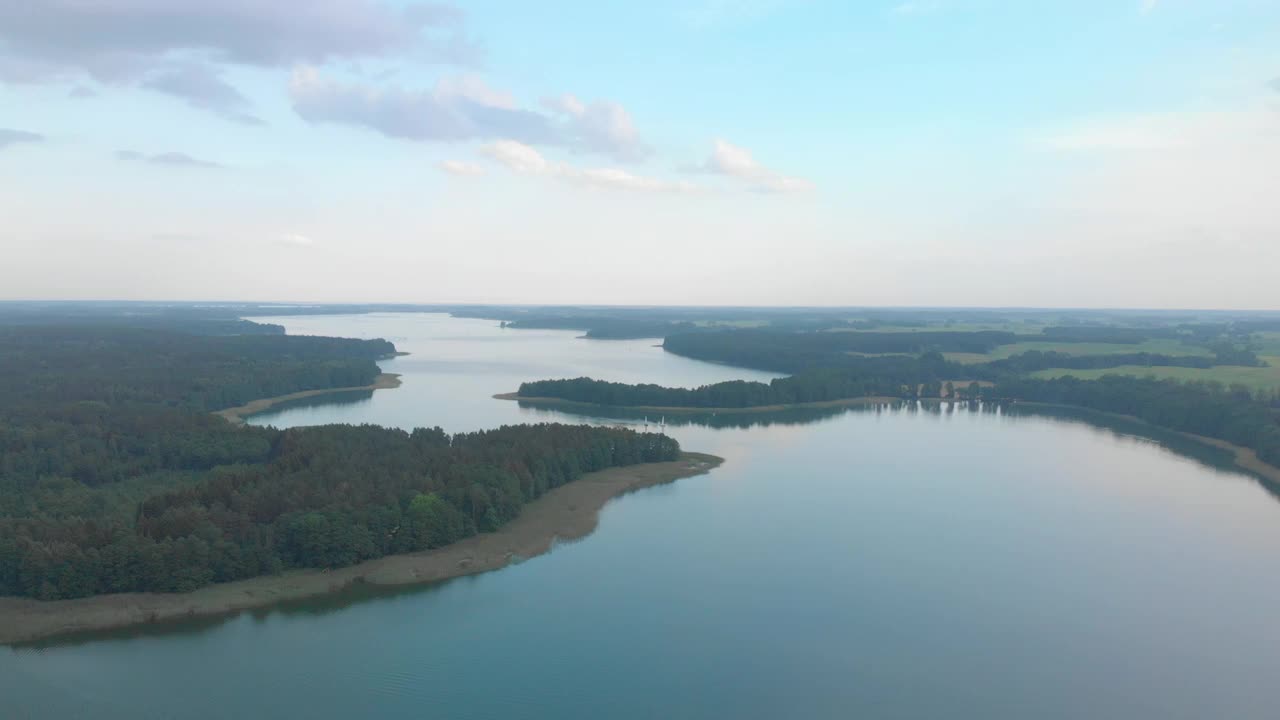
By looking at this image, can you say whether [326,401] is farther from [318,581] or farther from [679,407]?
[318,581]

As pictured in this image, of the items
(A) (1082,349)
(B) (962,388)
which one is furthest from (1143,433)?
(A) (1082,349)

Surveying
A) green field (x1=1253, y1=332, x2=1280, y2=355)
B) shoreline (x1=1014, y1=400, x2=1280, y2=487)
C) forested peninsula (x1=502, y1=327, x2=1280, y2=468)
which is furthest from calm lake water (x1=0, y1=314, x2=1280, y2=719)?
green field (x1=1253, y1=332, x2=1280, y2=355)

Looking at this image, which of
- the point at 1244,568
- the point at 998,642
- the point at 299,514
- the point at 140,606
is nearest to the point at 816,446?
the point at 1244,568

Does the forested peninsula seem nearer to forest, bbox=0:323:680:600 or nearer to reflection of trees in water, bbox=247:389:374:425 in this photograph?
reflection of trees in water, bbox=247:389:374:425

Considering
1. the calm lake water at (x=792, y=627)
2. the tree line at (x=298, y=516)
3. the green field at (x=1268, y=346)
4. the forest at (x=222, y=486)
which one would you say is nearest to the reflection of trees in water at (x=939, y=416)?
the calm lake water at (x=792, y=627)

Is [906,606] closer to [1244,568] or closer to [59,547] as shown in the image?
[1244,568]

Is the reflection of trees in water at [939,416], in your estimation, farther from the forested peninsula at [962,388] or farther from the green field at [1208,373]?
the green field at [1208,373]
